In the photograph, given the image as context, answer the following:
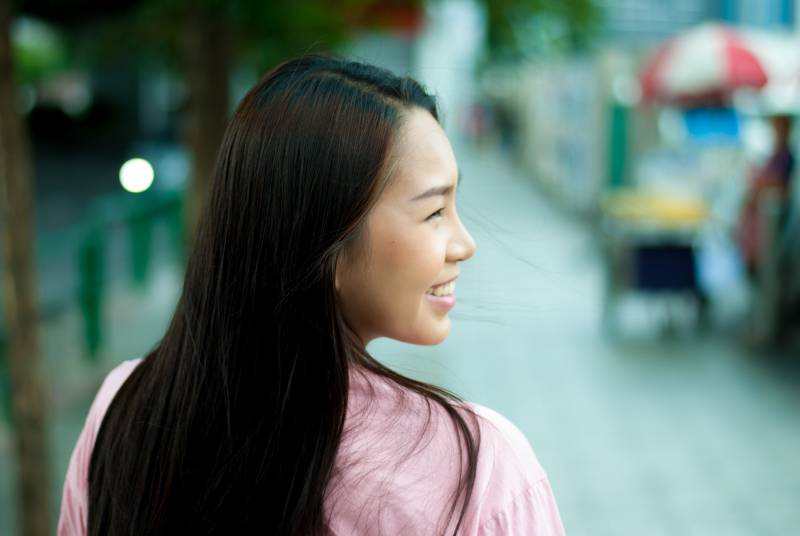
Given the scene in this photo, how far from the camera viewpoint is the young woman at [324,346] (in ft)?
3.80

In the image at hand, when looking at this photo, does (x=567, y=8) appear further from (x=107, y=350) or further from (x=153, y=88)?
(x=153, y=88)

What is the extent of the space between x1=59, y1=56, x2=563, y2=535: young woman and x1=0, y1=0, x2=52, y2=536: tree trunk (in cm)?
223

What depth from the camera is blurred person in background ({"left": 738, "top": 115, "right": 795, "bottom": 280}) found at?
29.5 feet

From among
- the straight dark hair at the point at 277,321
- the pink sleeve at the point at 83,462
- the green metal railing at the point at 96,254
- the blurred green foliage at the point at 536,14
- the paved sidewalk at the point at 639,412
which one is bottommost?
the paved sidewalk at the point at 639,412

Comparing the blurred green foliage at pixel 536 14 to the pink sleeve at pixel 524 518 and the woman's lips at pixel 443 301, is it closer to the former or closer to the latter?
the woman's lips at pixel 443 301

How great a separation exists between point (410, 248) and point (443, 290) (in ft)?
0.35

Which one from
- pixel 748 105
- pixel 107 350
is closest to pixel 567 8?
pixel 107 350

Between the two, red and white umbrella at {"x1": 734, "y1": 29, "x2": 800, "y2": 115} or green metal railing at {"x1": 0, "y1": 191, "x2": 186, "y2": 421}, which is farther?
red and white umbrella at {"x1": 734, "y1": 29, "x2": 800, "y2": 115}

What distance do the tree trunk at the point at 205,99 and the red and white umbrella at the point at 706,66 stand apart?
4.68m

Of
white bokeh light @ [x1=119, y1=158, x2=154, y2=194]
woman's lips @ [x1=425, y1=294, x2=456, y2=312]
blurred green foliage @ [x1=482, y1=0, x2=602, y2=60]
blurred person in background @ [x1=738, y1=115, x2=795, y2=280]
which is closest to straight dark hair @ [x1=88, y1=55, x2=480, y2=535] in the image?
woman's lips @ [x1=425, y1=294, x2=456, y2=312]

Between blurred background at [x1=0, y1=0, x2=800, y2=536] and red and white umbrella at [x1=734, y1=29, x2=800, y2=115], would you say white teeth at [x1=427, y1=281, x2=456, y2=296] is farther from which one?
red and white umbrella at [x1=734, y1=29, x2=800, y2=115]

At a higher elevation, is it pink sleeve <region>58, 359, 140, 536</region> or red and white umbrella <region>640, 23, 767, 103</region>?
red and white umbrella <region>640, 23, 767, 103</region>

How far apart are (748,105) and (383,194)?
1165cm

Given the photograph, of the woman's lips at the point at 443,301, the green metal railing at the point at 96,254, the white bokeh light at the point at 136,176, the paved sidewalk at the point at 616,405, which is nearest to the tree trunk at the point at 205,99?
the green metal railing at the point at 96,254
